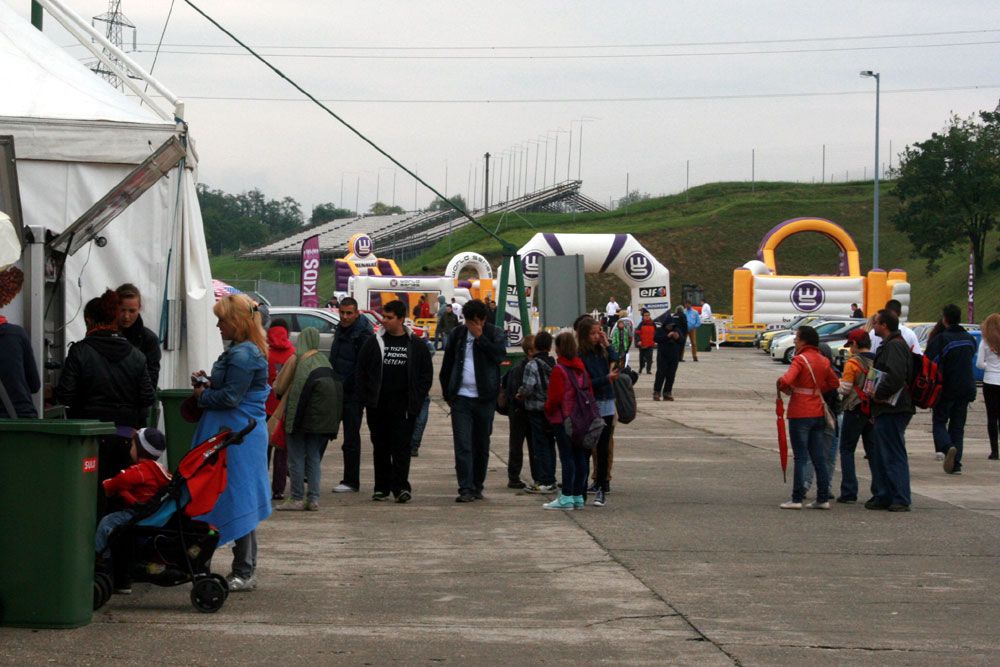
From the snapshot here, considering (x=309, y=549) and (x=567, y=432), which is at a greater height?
(x=567, y=432)

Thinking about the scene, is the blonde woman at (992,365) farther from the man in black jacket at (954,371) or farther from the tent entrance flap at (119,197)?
the tent entrance flap at (119,197)

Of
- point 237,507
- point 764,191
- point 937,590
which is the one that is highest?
point 764,191

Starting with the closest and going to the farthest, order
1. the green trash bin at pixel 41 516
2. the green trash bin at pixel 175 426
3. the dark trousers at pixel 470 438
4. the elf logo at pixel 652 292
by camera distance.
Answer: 1. the green trash bin at pixel 41 516
2. the green trash bin at pixel 175 426
3. the dark trousers at pixel 470 438
4. the elf logo at pixel 652 292

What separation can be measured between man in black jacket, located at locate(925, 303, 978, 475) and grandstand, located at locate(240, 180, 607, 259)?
278ft

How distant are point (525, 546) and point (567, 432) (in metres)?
1.66

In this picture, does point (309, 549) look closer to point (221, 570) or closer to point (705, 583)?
point (221, 570)

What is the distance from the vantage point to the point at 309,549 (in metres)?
9.11

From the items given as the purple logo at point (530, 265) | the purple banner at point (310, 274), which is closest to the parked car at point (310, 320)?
the purple logo at point (530, 265)

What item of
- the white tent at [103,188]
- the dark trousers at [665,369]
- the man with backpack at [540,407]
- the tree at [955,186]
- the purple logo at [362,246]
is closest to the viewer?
the white tent at [103,188]

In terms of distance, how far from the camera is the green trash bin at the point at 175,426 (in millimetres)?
9477

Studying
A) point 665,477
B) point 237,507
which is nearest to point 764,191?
point 665,477

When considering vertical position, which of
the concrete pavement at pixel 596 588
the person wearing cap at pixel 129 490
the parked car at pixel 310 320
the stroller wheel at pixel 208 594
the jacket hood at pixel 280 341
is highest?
the parked car at pixel 310 320

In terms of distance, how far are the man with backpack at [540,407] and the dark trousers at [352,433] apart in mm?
1495

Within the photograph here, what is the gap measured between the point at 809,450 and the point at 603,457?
5.82 feet
